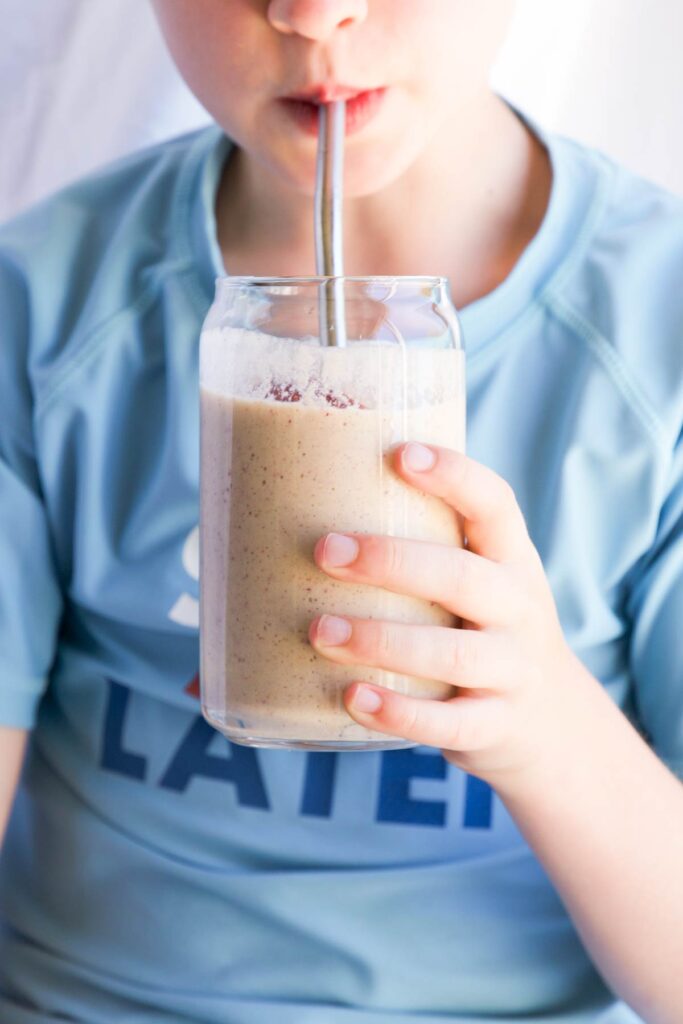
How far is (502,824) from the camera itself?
2.93ft

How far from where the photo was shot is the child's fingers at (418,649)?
583 mm

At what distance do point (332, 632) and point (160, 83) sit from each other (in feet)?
2.86

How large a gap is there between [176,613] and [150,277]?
242 millimetres

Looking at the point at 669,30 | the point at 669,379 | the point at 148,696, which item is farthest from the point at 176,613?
the point at 669,30

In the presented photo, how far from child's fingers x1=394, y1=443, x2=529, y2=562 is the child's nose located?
0.82 feet

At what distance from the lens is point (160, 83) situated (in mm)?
1310

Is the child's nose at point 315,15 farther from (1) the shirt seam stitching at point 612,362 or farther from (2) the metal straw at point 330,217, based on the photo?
(1) the shirt seam stitching at point 612,362

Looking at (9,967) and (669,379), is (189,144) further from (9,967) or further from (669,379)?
(9,967)

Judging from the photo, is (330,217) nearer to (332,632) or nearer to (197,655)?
(332,632)

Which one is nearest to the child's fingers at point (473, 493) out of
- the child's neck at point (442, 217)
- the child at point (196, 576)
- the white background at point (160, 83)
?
the child at point (196, 576)

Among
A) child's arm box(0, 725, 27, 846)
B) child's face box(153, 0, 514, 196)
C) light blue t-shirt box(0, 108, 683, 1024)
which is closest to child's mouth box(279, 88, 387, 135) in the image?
child's face box(153, 0, 514, 196)

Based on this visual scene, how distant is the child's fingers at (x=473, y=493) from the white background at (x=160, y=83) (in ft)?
2.15

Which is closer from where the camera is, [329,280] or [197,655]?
[329,280]

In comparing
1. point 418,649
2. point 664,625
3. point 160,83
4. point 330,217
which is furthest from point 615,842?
point 160,83
